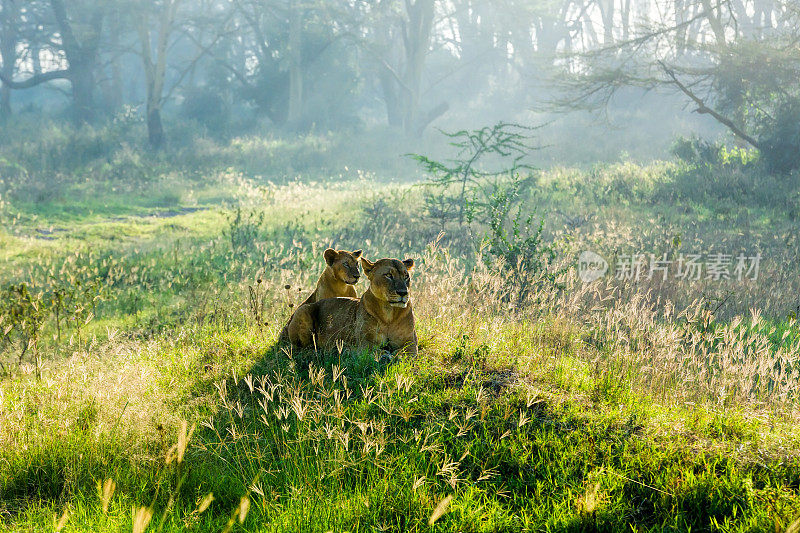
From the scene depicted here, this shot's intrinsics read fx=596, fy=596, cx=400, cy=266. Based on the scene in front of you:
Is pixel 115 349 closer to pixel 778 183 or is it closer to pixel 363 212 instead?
pixel 363 212

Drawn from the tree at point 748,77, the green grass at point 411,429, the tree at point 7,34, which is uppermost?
the tree at point 7,34

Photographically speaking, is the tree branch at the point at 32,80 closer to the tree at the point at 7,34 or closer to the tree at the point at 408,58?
the tree at the point at 7,34

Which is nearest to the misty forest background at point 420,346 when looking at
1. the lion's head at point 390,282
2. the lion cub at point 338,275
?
the lion's head at point 390,282

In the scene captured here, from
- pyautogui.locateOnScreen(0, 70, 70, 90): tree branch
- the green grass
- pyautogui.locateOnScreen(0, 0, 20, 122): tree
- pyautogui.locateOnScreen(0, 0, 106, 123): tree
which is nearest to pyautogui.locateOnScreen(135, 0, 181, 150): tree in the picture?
pyautogui.locateOnScreen(0, 0, 106, 123): tree

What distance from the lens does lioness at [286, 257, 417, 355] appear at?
4398 millimetres

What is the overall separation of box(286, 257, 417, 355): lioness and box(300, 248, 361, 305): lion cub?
0.30 m

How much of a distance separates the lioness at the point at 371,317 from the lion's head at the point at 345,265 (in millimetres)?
335

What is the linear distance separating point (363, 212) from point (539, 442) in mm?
12611

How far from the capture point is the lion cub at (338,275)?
5.16 m

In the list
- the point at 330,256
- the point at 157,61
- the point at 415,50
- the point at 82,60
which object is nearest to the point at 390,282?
the point at 330,256

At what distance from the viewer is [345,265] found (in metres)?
5.15

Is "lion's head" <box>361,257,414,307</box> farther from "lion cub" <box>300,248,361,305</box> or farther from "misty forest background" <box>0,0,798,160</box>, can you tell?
"misty forest background" <box>0,0,798,160</box>

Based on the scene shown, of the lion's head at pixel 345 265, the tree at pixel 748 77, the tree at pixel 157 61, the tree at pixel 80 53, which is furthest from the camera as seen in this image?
the tree at pixel 80 53

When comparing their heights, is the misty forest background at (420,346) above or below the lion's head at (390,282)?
below
